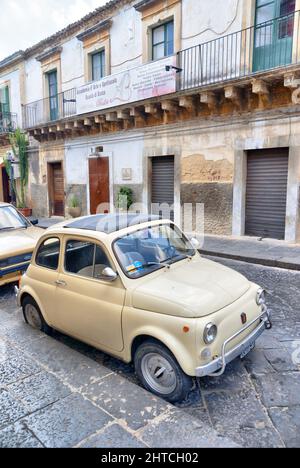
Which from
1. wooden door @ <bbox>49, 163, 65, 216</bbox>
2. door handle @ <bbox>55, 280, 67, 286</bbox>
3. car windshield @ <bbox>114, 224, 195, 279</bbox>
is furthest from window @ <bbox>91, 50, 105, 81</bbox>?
door handle @ <bbox>55, 280, 67, 286</bbox>

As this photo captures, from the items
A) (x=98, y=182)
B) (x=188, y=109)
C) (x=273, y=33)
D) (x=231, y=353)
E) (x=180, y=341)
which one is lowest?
(x=231, y=353)

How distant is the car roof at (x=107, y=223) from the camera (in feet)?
12.1

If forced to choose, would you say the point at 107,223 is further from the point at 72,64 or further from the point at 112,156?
the point at 72,64

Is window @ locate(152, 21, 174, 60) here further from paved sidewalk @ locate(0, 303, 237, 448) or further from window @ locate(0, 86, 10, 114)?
window @ locate(0, 86, 10, 114)

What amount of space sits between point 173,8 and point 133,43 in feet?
6.37

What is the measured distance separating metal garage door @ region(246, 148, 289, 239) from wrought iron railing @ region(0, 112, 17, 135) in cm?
1415

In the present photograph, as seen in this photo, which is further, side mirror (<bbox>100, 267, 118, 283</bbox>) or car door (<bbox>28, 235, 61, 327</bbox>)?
car door (<bbox>28, 235, 61, 327</bbox>)

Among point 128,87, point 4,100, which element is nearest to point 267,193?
point 128,87

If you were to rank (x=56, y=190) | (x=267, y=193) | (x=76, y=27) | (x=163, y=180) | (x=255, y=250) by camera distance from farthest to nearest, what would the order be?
(x=56, y=190), (x=76, y=27), (x=163, y=180), (x=267, y=193), (x=255, y=250)

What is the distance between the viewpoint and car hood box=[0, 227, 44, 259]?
19.4 feet

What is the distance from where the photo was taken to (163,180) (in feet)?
39.0

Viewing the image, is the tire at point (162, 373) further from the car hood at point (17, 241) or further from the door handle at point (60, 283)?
the car hood at point (17, 241)

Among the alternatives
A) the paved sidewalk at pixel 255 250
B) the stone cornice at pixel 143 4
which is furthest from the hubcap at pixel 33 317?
the stone cornice at pixel 143 4

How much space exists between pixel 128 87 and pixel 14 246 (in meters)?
7.77
